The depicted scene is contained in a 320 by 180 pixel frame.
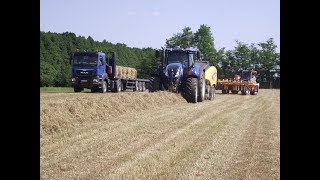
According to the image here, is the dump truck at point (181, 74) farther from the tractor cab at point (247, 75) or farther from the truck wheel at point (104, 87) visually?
the tractor cab at point (247, 75)

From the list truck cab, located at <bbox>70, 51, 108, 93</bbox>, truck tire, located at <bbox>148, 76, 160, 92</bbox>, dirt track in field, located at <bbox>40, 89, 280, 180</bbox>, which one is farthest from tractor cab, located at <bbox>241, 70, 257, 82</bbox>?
dirt track in field, located at <bbox>40, 89, 280, 180</bbox>

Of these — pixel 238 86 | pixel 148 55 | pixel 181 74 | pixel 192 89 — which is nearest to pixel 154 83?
pixel 181 74

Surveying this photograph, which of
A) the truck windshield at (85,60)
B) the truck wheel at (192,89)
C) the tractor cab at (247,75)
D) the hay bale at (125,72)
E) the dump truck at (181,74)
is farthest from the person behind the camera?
the tractor cab at (247,75)

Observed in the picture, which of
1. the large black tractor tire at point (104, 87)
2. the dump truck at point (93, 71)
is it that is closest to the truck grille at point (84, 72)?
the dump truck at point (93, 71)

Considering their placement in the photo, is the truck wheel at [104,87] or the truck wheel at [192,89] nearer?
the truck wheel at [192,89]

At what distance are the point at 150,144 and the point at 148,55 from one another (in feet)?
138

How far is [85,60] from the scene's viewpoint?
74.0ft

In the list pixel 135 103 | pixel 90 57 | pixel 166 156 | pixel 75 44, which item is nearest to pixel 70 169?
pixel 166 156

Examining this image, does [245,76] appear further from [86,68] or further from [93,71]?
[86,68]

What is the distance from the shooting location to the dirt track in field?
5.31 m

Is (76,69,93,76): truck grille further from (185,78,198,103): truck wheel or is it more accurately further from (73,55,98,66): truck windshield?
(185,78,198,103): truck wheel

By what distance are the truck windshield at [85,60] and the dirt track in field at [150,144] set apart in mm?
10464

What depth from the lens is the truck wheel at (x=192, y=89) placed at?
54.8ft
